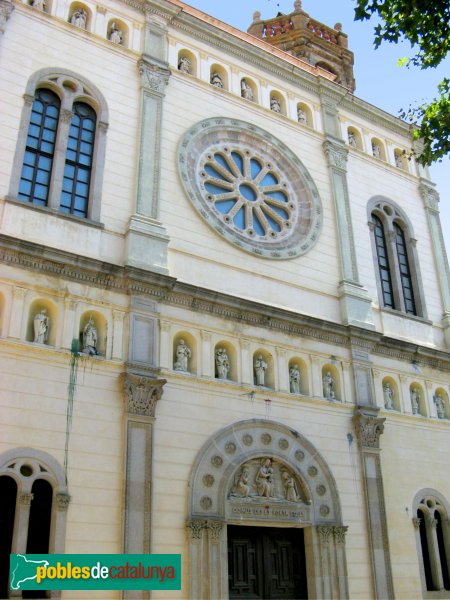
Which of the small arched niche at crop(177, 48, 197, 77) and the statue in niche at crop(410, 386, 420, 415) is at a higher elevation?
the small arched niche at crop(177, 48, 197, 77)

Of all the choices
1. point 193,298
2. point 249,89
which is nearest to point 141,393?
point 193,298

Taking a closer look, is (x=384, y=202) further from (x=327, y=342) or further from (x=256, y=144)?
(x=327, y=342)

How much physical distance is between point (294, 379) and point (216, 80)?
368 inches

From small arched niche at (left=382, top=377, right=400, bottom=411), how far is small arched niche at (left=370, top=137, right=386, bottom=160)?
8618 millimetres

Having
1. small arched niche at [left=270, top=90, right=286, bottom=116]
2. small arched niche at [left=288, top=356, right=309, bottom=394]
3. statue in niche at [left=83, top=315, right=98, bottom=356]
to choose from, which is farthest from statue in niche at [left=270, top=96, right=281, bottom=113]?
statue in niche at [left=83, top=315, right=98, bottom=356]

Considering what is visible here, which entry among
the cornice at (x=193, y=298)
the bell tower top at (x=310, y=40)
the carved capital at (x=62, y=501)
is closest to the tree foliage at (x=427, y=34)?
the cornice at (x=193, y=298)

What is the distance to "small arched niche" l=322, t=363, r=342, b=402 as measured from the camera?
16.9 metres

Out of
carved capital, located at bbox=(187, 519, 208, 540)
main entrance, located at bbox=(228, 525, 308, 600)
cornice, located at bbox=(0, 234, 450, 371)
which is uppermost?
cornice, located at bbox=(0, 234, 450, 371)

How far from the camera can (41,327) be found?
44.1 feet

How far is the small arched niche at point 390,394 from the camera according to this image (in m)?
18.1

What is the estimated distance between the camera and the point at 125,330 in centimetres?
1435

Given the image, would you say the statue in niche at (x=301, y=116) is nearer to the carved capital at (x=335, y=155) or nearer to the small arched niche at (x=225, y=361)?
the carved capital at (x=335, y=155)

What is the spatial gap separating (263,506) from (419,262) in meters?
10.6

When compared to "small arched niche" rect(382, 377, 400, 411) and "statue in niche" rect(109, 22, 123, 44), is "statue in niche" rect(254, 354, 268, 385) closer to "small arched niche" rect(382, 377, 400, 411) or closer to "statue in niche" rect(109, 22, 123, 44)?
"small arched niche" rect(382, 377, 400, 411)
